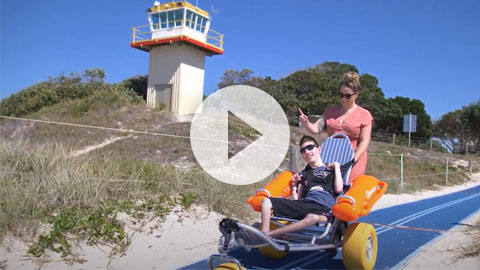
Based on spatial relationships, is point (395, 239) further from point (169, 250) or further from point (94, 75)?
point (94, 75)

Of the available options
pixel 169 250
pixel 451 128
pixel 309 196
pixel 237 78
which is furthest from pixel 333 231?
pixel 451 128

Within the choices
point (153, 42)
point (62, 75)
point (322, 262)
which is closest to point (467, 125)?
point (153, 42)

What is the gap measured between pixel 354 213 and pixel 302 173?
0.89 meters

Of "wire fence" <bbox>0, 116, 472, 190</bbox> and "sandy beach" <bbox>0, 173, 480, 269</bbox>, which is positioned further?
"wire fence" <bbox>0, 116, 472, 190</bbox>

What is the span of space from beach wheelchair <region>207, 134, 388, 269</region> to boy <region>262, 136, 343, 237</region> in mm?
92

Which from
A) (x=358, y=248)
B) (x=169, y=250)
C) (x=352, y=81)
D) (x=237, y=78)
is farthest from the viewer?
(x=237, y=78)

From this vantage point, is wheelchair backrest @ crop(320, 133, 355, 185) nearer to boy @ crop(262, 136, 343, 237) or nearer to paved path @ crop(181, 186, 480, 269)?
boy @ crop(262, 136, 343, 237)

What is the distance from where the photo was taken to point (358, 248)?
153 inches

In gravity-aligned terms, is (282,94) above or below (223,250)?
above

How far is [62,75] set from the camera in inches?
1135

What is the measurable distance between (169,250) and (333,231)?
2.02 m

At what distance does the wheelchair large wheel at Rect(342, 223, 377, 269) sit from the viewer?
3895 millimetres

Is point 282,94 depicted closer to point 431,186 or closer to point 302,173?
point 431,186
